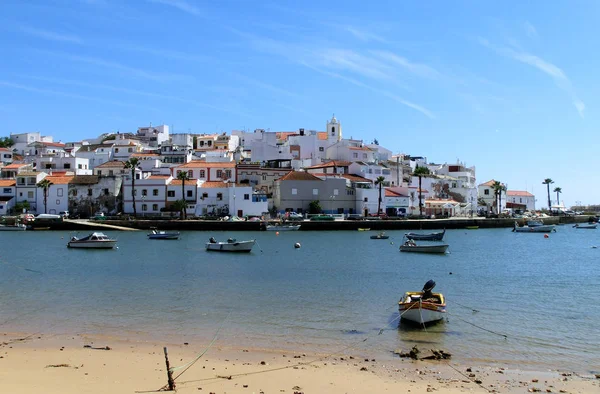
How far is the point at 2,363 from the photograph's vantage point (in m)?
13.3

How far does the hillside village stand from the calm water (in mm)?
31244

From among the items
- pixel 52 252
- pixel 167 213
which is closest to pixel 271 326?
pixel 52 252

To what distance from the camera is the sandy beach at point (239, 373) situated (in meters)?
11.8

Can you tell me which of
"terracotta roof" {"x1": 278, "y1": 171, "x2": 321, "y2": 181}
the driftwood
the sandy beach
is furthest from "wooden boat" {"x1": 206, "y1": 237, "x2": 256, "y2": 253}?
"terracotta roof" {"x1": 278, "y1": 171, "x2": 321, "y2": 181}

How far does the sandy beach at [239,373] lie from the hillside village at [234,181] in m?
59.5

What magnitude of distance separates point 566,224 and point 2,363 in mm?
106984

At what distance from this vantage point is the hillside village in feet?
246

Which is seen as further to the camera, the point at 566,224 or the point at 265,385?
the point at 566,224

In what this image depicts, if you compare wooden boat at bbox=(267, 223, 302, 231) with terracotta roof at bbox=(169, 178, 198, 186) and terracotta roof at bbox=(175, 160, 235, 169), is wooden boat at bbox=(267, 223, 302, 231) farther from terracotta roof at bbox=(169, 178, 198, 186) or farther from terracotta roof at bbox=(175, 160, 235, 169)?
terracotta roof at bbox=(175, 160, 235, 169)

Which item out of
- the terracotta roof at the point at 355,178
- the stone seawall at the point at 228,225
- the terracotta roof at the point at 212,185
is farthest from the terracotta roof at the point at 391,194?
the terracotta roof at the point at 212,185

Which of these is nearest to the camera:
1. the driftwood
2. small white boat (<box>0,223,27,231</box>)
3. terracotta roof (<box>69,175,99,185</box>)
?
the driftwood

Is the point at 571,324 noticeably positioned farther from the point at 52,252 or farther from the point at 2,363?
the point at 52,252

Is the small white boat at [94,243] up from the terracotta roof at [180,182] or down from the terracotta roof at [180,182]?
down

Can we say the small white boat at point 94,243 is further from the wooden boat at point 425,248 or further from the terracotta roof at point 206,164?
the terracotta roof at point 206,164
